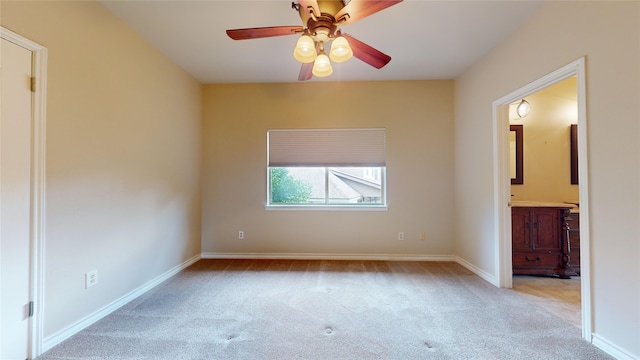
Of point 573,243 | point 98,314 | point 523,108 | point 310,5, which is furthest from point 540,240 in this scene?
point 98,314

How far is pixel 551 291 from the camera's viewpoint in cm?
277

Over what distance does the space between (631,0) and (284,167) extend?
11.8ft

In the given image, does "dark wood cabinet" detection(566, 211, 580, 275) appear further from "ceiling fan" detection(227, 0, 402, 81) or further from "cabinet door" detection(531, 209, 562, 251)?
"ceiling fan" detection(227, 0, 402, 81)

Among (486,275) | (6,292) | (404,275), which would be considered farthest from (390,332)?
(6,292)

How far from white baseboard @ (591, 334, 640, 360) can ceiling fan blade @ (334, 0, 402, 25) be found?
265 centimetres

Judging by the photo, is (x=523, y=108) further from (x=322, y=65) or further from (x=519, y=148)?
(x=322, y=65)

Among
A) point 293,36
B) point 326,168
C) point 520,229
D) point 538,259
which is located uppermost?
point 293,36

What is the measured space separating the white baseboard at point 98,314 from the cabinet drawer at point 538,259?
4.25 m

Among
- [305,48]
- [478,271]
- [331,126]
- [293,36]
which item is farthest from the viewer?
[331,126]

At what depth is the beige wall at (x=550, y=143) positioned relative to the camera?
363 cm

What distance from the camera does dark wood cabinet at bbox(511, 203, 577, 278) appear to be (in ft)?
10.1

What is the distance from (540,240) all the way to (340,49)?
3.26 meters

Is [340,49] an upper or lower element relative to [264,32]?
lower

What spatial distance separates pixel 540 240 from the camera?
10.1 ft
